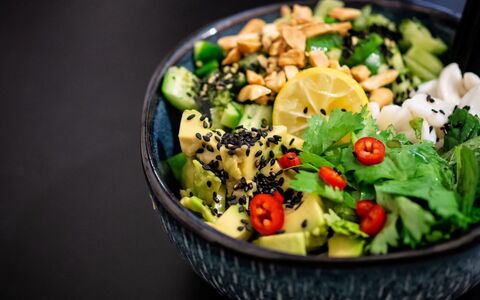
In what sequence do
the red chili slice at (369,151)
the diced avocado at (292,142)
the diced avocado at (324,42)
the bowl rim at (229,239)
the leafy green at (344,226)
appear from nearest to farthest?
1. the bowl rim at (229,239)
2. the leafy green at (344,226)
3. the red chili slice at (369,151)
4. the diced avocado at (292,142)
5. the diced avocado at (324,42)

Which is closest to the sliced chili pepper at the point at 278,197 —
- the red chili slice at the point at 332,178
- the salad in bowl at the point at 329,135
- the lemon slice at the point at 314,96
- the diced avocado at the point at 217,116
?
the salad in bowl at the point at 329,135

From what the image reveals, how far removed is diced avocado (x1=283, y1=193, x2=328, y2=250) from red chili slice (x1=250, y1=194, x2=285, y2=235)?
0.07 ft

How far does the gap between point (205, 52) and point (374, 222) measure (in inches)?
38.4

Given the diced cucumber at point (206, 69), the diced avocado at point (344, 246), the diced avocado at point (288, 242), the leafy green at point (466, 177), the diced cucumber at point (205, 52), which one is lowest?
the diced avocado at point (344, 246)

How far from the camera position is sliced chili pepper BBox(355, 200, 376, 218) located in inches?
51.7

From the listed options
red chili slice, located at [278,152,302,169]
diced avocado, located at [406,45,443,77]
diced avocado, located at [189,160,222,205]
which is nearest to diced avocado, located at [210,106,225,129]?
diced avocado, located at [189,160,222,205]

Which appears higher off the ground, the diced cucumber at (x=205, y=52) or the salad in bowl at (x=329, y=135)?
the diced cucumber at (x=205, y=52)

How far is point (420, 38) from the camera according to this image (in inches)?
81.4

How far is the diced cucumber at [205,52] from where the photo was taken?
1997mm

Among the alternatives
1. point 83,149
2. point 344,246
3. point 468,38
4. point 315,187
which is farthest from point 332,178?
point 83,149

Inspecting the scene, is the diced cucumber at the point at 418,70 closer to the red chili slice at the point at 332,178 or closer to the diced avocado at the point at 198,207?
the red chili slice at the point at 332,178

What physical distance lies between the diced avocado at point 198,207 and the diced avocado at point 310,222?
23cm

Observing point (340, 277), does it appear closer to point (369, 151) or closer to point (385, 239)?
point (385, 239)

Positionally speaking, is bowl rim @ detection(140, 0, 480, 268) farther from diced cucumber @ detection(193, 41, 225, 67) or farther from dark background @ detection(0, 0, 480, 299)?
dark background @ detection(0, 0, 480, 299)
